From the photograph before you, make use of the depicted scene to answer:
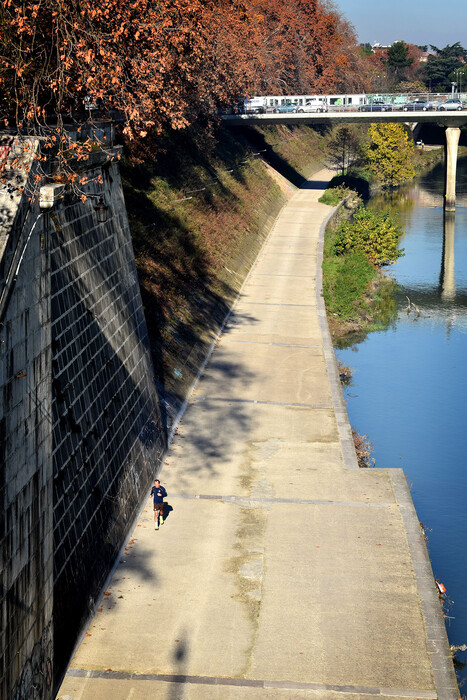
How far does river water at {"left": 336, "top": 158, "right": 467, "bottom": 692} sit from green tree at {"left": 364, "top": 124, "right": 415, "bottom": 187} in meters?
34.4

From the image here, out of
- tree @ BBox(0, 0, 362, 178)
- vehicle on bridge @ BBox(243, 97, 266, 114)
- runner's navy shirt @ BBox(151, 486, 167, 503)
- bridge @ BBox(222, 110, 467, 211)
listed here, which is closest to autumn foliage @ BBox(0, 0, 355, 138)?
tree @ BBox(0, 0, 362, 178)

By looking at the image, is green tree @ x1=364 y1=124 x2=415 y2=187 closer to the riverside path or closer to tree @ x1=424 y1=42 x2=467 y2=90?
the riverside path

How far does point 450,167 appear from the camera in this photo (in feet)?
244

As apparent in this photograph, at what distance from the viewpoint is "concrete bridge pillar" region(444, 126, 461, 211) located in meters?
73.0

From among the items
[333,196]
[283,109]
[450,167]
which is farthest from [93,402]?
[283,109]

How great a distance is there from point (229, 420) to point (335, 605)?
375 inches

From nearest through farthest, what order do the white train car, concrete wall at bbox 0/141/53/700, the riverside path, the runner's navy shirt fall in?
concrete wall at bbox 0/141/53/700, the riverside path, the runner's navy shirt, the white train car

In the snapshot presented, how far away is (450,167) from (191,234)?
Answer: 134 feet

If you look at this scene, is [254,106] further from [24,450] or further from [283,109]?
[24,450]

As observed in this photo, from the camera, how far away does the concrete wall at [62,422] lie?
11.6m

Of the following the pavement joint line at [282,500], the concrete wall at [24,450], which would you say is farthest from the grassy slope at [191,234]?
the concrete wall at [24,450]

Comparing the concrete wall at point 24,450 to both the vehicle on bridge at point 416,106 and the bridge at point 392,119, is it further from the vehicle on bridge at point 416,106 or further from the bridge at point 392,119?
the vehicle on bridge at point 416,106

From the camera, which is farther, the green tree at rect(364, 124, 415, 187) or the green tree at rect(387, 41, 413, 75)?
the green tree at rect(387, 41, 413, 75)

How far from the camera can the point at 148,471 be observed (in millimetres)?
20469
